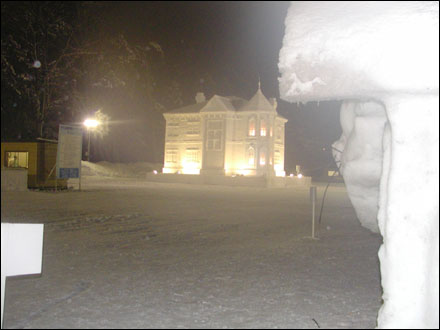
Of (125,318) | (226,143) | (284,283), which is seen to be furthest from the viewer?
(226,143)

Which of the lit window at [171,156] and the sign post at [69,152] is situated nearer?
the sign post at [69,152]

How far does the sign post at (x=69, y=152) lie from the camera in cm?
1886

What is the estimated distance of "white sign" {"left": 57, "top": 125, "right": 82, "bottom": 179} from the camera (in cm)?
1886

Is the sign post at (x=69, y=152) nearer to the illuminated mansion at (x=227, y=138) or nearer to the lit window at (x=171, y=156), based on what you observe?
the illuminated mansion at (x=227, y=138)

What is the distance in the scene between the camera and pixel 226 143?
4003 cm

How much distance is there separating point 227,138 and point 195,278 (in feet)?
113

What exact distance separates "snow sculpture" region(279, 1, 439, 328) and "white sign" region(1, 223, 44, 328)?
272 centimetres

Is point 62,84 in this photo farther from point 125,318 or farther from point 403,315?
point 403,315

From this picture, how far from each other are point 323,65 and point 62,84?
16.4 m

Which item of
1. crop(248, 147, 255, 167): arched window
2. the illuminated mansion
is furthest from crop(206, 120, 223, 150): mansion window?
crop(248, 147, 255, 167): arched window

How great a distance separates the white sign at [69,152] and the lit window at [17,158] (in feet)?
6.68

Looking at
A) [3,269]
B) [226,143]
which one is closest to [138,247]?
[3,269]

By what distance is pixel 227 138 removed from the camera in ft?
131

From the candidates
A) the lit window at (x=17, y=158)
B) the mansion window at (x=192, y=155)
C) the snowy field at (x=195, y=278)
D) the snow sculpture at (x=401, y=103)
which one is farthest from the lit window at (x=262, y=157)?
the snow sculpture at (x=401, y=103)
